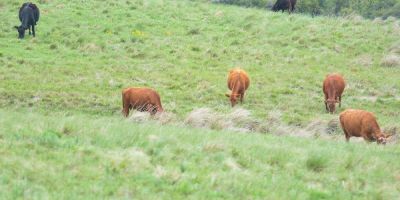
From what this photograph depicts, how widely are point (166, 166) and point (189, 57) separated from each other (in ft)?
54.4

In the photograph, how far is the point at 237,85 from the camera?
19.3 metres

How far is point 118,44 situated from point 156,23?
4353mm

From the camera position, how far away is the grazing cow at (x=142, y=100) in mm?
15719

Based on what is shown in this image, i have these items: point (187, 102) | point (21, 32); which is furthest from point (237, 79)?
point (21, 32)

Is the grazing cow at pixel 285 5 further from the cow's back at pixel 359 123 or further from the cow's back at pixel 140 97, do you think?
the cow's back at pixel 359 123

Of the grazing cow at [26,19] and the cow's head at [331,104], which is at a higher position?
the grazing cow at [26,19]

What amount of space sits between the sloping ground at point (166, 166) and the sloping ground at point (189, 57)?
7.28 meters

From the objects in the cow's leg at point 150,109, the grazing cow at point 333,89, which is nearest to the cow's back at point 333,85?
the grazing cow at point 333,89

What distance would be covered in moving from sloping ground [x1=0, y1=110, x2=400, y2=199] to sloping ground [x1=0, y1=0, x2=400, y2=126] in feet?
23.9

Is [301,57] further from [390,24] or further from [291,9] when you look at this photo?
[291,9]

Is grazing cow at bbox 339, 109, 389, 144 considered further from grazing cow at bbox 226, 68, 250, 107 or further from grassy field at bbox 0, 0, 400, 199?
grazing cow at bbox 226, 68, 250, 107

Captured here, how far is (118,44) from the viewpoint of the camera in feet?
84.2

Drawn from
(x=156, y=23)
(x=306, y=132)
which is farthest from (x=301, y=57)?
(x=306, y=132)

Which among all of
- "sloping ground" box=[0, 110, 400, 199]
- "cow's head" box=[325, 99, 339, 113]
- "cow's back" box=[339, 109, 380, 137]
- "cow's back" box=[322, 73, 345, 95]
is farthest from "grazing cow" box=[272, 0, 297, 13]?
"sloping ground" box=[0, 110, 400, 199]
